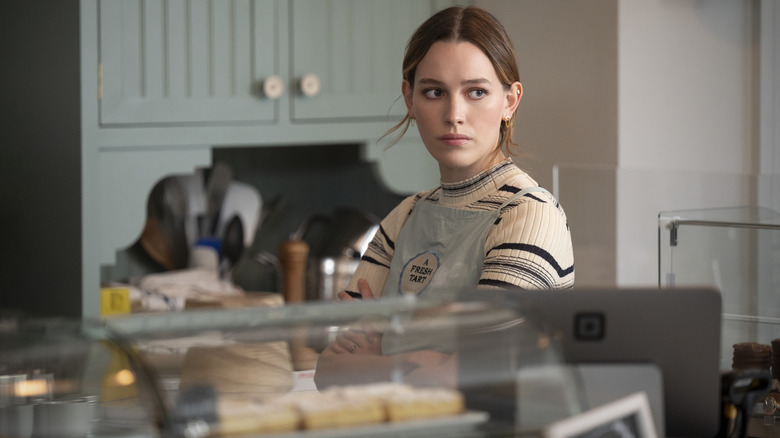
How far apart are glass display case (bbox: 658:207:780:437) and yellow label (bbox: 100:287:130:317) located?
1.17m

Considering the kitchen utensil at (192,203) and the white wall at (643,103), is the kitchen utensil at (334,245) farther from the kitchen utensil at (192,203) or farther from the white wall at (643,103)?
the white wall at (643,103)

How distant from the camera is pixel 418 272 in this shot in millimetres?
1063

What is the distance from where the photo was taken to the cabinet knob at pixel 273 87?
2.06 metres

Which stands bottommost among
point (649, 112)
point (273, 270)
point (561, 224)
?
point (273, 270)

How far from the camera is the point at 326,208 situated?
2518 millimetres

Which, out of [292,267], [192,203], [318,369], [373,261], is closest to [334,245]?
[292,267]

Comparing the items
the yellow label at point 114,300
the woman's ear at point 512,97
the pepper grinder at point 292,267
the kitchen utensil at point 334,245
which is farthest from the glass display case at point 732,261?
the yellow label at point 114,300

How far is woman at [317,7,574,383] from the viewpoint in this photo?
955 mm

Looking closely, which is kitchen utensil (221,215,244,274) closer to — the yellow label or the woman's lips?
the yellow label

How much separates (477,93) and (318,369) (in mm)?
483

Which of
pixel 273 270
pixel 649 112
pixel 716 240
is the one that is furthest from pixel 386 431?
pixel 273 270

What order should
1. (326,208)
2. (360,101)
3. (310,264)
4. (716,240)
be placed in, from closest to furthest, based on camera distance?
(716,240) < (360,101) < (310,264) < (326,208)

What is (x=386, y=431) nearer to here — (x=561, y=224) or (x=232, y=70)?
(x=561, y=224)

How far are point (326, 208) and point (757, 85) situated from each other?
117 cm
